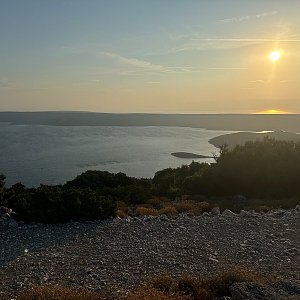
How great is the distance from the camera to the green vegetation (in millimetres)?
14211

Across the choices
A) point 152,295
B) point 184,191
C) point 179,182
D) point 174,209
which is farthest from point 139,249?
point 179,182

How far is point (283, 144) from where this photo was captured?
26.0 meters

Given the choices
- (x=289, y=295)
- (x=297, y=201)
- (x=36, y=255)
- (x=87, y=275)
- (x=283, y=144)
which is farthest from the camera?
(x=283, y=144)

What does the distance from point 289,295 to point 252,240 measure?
4.54 m

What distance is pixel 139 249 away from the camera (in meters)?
11.0

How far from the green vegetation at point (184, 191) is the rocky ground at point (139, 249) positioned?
75cm

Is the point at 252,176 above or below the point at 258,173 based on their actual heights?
below

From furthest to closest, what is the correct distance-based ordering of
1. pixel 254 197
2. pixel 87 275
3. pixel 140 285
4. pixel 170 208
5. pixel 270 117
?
1. pixel 270 117
2. pixel 254 197
3. pixel 170 208
4. pixel 87 275
5. pixel 140 285

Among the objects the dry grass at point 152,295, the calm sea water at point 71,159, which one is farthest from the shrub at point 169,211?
the calm sea water at point 71,159

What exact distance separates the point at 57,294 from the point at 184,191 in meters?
16.6

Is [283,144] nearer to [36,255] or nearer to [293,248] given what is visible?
[293,248]

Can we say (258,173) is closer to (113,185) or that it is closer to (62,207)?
(113,185)

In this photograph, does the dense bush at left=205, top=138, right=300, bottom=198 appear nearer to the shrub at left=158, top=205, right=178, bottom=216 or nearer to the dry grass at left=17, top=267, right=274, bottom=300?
the shrub at left=158, top=205, right=178, bottom=216

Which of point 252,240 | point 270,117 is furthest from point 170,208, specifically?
point 270,117
